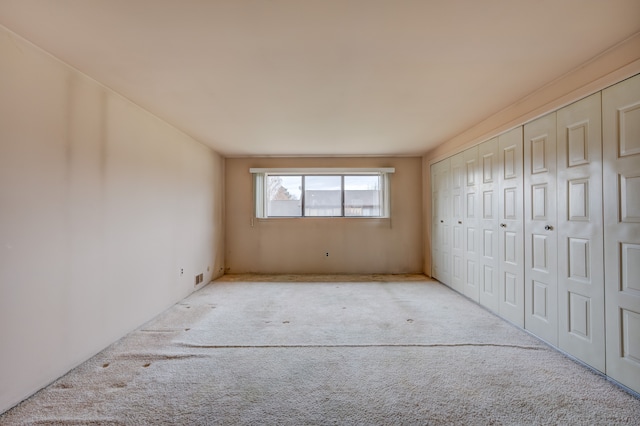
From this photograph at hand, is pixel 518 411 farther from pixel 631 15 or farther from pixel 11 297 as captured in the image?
pixel 11 297

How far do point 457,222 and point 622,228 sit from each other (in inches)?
86.2

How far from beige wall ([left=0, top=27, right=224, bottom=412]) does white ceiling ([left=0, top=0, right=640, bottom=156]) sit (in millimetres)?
266

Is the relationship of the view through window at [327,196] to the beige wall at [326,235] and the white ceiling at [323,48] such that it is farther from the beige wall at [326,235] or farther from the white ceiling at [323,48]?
the white ceiling at [323,48]

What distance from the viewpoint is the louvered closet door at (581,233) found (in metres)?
1.97

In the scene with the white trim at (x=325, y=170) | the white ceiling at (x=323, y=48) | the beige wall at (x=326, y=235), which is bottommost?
the beige wall at (x=326, y=235)

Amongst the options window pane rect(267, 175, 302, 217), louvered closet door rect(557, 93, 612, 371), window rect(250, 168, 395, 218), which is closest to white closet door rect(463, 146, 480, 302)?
louvered closet door rect(557, 93, 612, 371)

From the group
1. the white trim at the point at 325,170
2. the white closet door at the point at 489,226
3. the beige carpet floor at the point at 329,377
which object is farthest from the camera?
the white trim at the point at 325,170

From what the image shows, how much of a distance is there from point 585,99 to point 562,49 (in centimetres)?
50

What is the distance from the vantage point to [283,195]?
214 inches

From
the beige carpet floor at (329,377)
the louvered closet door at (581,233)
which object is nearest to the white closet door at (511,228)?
the beige carpet floor at (329,377)

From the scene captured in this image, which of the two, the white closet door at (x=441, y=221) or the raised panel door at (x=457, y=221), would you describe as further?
the white closet door at (x=441, y=221)

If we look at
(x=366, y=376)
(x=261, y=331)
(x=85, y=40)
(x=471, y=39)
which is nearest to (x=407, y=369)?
(x=366, y=376)

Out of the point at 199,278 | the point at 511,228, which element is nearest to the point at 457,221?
the point at 511,228

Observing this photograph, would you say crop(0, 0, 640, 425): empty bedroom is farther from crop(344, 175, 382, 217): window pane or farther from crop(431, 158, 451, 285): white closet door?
crop(344, 175, 382, 217): window pane
